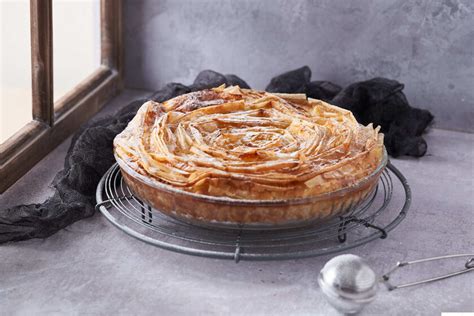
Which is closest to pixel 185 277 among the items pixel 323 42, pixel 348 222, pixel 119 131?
pixel 348 222

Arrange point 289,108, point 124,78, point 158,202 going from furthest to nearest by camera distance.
A: 1. point 124,78
2. point 289,108
3. point 158,202

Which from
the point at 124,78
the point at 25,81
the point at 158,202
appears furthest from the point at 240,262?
the point at 124,78

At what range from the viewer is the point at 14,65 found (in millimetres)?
2293

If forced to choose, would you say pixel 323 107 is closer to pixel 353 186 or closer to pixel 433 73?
pixel 353 186

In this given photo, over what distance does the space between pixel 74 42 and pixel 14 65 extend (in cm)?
41

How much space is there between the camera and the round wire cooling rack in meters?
1.77

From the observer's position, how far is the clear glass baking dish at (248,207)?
176cm

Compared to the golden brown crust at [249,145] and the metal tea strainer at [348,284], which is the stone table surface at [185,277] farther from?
the golden brown crust at [249,145]

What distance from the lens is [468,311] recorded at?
172 centimetres

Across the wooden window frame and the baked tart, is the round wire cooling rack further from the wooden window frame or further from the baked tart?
the wooden window frame

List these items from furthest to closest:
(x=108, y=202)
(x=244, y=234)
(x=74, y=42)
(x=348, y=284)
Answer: (x=74, y=42) < (x=108, y=202) < (x=244, y=234) < (x=348, y=284)

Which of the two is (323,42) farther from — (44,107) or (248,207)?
(248,207)

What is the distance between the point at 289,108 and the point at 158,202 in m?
0.55

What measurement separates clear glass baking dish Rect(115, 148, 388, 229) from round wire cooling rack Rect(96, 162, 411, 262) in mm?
43
